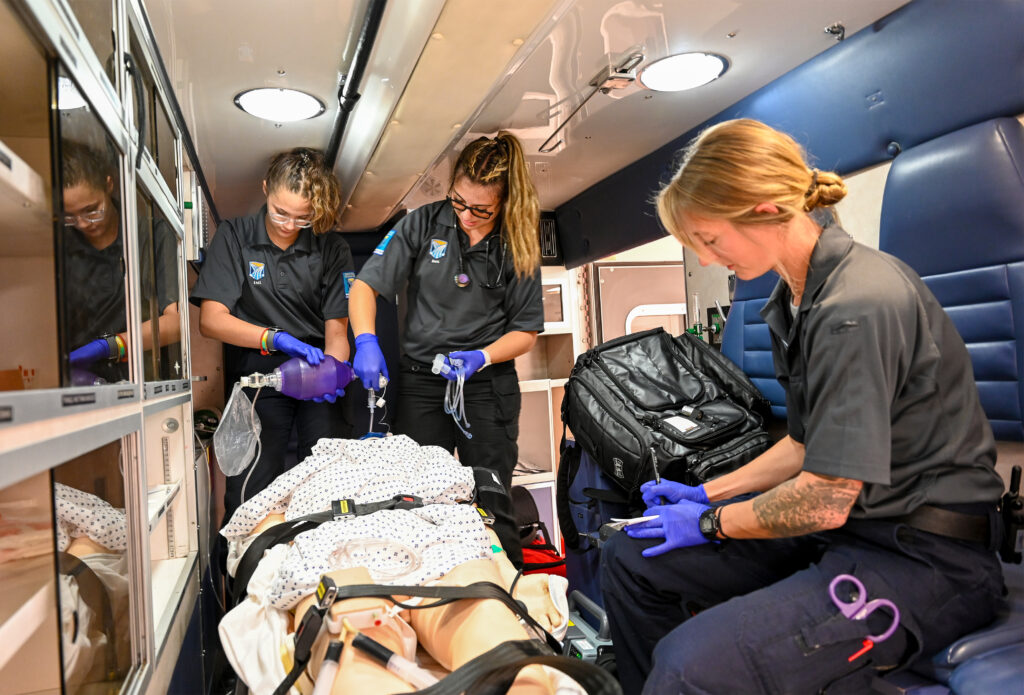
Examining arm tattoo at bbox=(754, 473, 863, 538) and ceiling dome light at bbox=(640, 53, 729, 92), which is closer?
arm tattoo at bbox=(754, 473, 863, 538)

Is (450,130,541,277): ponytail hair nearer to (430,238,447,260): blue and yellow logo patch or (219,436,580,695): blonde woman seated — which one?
(430,238,447,260): blue and yellow logo patch

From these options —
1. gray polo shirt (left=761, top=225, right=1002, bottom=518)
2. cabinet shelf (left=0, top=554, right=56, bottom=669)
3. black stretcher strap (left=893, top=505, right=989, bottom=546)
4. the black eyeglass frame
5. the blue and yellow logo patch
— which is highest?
the black eyeglass frame

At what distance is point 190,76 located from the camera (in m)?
2.34

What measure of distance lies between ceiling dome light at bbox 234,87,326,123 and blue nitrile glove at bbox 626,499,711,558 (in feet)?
6.83

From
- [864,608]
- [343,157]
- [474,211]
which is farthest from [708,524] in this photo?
[343,157]

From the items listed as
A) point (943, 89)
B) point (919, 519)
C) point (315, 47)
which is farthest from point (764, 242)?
point (315, 47)

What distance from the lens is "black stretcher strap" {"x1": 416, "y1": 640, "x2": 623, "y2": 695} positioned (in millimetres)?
923

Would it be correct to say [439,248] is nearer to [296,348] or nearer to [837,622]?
[296,348]

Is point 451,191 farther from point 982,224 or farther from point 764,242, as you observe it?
point 982,224

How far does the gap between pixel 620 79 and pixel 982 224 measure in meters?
1.38

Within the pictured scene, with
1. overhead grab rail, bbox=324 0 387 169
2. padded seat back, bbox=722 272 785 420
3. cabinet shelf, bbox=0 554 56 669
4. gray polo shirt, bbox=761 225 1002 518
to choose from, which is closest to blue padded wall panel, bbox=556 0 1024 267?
padded seat back, bbox=722 272 785 420

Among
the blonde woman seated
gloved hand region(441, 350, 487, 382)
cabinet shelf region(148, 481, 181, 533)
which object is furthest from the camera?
gloved hand region(441, 350, 487, 382)

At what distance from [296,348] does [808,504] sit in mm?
1893

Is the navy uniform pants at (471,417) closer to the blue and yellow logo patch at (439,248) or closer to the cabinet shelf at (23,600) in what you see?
the blue and yellow logo patch at (439,248)
